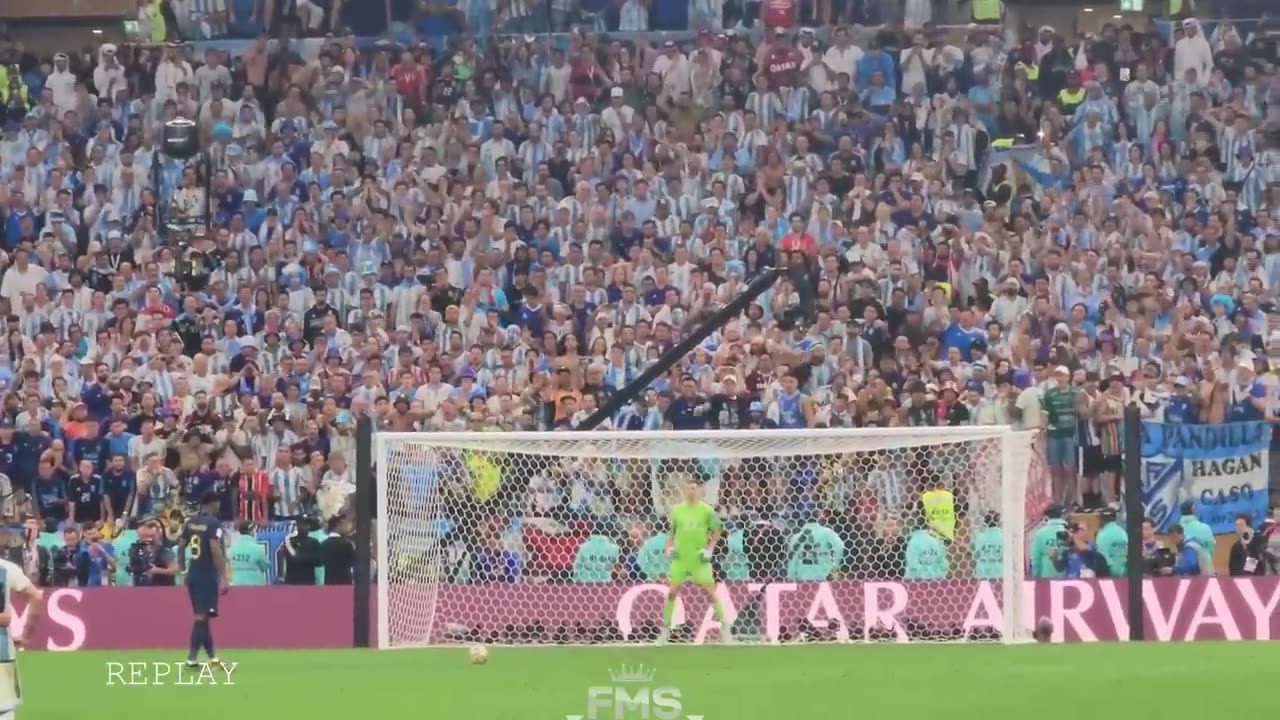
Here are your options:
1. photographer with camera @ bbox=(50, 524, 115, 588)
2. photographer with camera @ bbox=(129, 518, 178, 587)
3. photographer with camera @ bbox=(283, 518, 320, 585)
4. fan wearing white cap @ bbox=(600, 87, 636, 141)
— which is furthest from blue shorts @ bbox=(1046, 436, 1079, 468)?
photographer with camera @ bbox=(50, 524, 115, 588)

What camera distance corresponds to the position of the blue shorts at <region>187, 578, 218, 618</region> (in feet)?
64.8

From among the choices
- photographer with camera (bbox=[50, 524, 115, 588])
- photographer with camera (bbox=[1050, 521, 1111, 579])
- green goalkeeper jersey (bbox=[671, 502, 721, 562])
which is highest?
green goalkeeper jersey (bbox=[671, 502, 721, 562])

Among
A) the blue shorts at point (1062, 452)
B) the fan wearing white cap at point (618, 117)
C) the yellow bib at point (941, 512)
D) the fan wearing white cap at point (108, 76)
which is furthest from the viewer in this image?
the fan wearing white cap at point (108, 76)

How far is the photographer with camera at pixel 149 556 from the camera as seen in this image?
2316cm

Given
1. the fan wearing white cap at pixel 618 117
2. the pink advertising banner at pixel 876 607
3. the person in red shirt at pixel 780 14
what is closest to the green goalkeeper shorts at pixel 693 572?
the pink advertising banner at pixel 876 607

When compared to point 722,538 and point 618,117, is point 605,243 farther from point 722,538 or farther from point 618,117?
point 722,538

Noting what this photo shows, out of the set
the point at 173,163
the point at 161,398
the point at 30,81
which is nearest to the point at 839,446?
the point at 161,398

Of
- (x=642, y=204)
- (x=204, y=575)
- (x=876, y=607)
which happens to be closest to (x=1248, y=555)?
(x=876, y=607)

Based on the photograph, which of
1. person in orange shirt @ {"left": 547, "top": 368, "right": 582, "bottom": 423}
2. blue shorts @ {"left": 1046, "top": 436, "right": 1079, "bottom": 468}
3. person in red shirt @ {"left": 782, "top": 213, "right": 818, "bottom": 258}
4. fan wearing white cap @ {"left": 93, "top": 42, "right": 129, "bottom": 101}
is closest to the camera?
blue shorts @ {"left": 1046, "top": 436, "right": 1079, "bottom": 468}

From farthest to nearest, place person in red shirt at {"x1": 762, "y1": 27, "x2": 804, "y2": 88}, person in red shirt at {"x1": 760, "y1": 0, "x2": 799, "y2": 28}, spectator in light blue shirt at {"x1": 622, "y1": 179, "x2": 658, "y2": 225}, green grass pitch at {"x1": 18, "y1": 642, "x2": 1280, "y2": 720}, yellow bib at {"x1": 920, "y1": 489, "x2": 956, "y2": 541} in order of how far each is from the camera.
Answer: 1. person in red shirt at {"x1": 760, "y1": 0, "x2": 799, "y2": 28}
2. person in red shirt at {"x1": 762, "y1": 27, "x2": 804, "y2": 88}
3. spectator in light blue shirt at {"x1": 622, "y1": 179, "x2": 658, "y2": 225}
4. yellow bib at {"x1": 920, "y1": 489, "x2": 956, "y2": 541}
5. green grass pitch at {"x1": 18, "y1": 642, "x2": 1280, "y2": 720}

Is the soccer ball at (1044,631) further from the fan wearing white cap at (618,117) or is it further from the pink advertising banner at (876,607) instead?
the fan wearing white cap at (618,117)

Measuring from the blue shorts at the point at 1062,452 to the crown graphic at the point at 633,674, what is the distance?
5.95 metres

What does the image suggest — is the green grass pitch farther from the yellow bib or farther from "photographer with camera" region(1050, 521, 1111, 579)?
"photographer with camera" region(1050, 521, 1111, 579)

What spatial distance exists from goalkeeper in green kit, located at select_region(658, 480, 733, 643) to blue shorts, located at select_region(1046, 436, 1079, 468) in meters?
3.63
